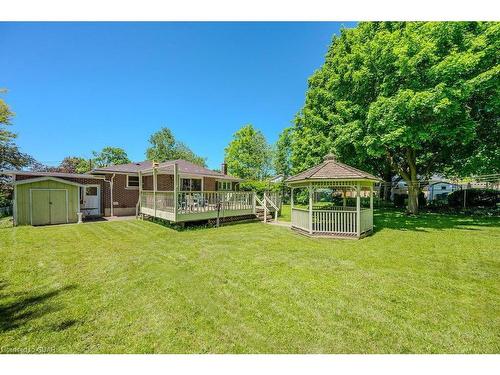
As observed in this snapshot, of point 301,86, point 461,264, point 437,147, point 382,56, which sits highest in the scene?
point 301,86

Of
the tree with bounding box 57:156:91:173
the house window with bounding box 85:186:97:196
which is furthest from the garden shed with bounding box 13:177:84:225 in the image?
the tree with bounding box 57:156:91:173

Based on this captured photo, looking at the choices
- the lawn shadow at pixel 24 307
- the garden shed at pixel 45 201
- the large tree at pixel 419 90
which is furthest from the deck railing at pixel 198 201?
the large tree at pixel 419 90

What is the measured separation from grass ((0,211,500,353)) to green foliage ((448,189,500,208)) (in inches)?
574

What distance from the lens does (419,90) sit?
11211mm

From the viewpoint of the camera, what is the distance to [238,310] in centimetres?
388

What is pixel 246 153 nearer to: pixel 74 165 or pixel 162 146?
pixel 162 146

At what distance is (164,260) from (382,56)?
1416 cm

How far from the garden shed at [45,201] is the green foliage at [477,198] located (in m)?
28.8

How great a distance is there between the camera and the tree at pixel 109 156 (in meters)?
42.3

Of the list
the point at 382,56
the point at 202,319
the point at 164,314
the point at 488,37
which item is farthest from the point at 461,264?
the point at 488,37

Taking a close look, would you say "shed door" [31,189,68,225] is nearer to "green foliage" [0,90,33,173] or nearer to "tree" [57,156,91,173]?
"green foliage" [0,90,33,173]

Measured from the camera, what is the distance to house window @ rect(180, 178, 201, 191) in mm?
18134

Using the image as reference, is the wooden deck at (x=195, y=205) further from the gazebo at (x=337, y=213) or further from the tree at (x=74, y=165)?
the tree at (x=74, y=165)

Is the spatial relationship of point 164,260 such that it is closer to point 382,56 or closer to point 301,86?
point 382,56
